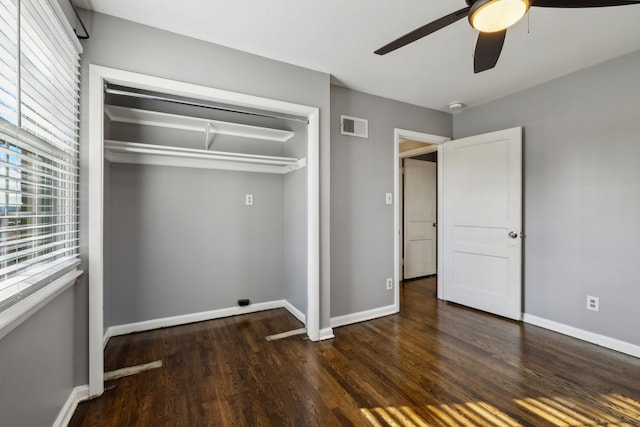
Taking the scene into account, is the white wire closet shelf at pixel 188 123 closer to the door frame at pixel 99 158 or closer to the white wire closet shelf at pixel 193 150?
the white wire closet shelf at pixel 193 150

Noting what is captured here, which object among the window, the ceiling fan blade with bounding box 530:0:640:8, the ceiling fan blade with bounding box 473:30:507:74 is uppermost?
the ceiling fan blade with bounding box 530:0:640:8

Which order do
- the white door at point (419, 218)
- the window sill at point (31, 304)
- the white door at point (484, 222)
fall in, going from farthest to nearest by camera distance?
the white door at point (419, 218)
the white door at point (484, 222)
the window sill at point (31, 304)

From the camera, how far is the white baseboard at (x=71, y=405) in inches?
62.7

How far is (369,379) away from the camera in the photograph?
2080 mm

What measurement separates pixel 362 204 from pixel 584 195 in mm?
2037

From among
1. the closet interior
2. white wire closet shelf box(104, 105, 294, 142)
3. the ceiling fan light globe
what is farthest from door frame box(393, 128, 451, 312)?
the ceiling fan light globe

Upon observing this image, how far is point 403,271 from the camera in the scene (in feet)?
16.2

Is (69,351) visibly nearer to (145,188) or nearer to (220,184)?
(145,188)

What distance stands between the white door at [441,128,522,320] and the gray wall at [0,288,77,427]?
374 cm

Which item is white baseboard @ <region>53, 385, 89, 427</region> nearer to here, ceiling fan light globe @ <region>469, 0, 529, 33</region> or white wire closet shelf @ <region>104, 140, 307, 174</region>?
white wire closet shelf @ <region>104, 140, 307, 174</region>

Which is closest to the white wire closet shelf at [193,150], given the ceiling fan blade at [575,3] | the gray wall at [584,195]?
the ceiling fan blade at [575,3]

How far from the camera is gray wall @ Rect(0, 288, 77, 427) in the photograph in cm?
115

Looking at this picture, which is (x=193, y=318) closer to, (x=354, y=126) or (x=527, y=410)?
(x=354, y=126)

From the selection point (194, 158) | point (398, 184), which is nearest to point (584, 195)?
point (398, 184)
